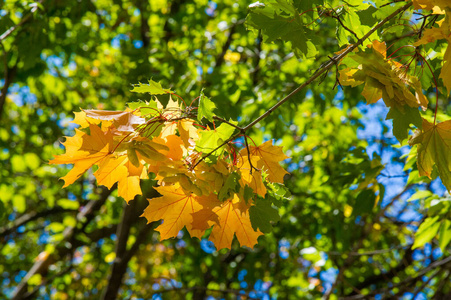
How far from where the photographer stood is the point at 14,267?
672 cm

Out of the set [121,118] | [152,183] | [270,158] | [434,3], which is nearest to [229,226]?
[270,158]

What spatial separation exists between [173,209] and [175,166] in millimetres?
228

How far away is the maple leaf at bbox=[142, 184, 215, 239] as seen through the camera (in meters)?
1.36

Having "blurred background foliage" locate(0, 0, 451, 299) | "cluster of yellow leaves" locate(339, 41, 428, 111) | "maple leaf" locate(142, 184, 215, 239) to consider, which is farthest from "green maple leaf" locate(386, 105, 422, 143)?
"blurred background foliage" locate(0, 0, 451, 299)

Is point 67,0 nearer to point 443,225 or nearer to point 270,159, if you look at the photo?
point 270,159

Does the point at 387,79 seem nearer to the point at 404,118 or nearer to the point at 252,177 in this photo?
the point at 404,118

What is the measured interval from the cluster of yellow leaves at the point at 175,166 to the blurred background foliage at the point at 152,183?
1.24 metres

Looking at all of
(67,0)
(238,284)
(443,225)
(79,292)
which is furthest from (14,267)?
(443,225)

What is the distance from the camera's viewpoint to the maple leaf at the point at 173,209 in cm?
136

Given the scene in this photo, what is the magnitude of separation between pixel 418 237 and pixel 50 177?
490 cm

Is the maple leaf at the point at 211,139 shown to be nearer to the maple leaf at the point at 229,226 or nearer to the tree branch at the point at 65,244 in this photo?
the maple leaf at the point at 229,226

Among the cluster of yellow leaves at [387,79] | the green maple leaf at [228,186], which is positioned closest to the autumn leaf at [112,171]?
the green maple leaf at [228,186]

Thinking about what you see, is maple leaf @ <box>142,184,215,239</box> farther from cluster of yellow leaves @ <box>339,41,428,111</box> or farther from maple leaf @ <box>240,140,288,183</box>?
cluster of yellow leaves @ <box>339,41,428,111</box>

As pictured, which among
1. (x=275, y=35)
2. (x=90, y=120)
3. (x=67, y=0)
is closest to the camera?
(x=90, y=120)
